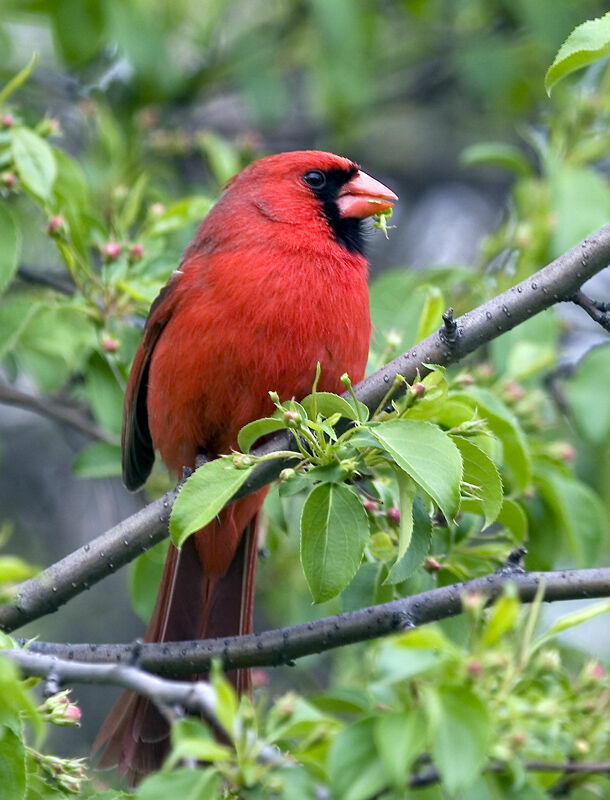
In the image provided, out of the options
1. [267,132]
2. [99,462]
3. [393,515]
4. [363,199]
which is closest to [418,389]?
[393,515]

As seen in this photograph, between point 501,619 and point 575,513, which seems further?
point 575,513

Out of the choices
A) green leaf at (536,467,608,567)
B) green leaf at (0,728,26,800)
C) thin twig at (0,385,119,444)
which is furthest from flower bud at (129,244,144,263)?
green leaf at (0,728,26,800)

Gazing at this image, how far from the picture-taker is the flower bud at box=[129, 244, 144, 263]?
3.47m

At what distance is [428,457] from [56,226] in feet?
5.22

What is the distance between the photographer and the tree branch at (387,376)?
2543mm

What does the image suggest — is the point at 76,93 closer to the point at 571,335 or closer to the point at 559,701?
the point at 571,335

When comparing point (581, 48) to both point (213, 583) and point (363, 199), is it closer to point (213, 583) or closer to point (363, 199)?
point (363, 199)

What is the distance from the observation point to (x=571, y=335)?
17.7ft

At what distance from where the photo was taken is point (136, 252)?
3.48m

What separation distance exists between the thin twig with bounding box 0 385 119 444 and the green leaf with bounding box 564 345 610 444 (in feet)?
4.96

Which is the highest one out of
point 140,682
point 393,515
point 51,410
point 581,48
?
point 581,48

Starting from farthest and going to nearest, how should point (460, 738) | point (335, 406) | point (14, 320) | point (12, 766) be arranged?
point (14, 320) → point (335, 406) → point (12, 766) → point (460, 738)

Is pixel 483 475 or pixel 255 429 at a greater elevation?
pixel 255 429

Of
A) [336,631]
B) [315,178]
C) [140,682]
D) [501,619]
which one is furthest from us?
[315,178]
